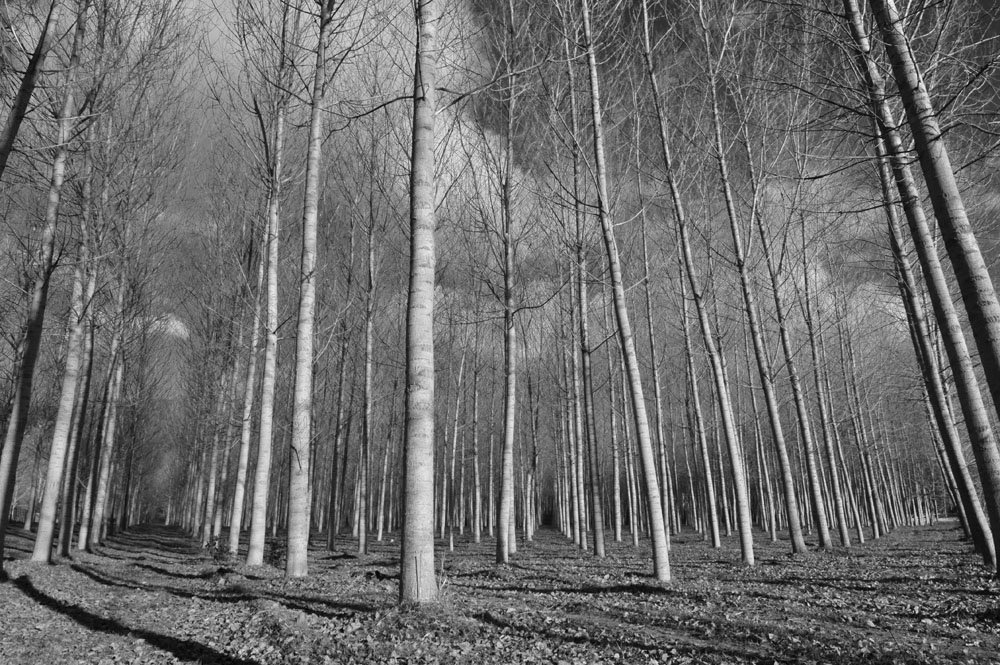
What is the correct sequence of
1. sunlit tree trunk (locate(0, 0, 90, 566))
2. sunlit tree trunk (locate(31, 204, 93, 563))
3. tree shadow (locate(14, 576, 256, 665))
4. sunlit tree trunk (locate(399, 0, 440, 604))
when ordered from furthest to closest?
sunlit tree trunk (locate(31, 204, 93, 563)) < sunlit tree trunk (locate(0, 0, 90, 566)) < sunlit tree trunk (locate(399, 0, 440, 604)) < tree shadow (locate(14, 576, 256, 665))

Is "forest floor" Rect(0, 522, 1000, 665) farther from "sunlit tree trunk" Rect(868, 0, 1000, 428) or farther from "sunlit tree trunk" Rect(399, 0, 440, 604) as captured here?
"sunlit tree trunk" Rect(868, 0, 1000, 428)

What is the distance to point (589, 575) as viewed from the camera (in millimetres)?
8781

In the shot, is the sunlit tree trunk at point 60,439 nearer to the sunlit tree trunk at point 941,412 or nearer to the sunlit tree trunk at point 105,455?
the sunlit tree trunk at point 105,455

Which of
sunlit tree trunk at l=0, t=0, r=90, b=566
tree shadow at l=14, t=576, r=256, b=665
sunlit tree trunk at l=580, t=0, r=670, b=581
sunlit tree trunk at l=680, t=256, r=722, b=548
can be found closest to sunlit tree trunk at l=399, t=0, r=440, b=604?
tree shadow at l=14, t=576, r=256, b=665

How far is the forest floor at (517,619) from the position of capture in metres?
4.02

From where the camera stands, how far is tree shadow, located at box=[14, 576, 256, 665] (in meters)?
4.20

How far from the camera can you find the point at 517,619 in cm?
501

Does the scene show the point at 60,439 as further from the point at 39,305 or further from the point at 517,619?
the point at 517,619

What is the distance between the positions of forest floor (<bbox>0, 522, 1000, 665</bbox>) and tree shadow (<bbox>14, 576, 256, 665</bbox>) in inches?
0.8

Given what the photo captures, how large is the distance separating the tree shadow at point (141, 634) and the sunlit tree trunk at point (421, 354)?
133 centimetres

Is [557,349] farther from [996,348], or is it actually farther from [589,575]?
[996,348]

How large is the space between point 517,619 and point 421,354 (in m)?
2.61

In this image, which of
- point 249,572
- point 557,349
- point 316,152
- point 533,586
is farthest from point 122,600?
point 557,349

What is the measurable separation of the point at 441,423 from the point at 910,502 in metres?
36.6
